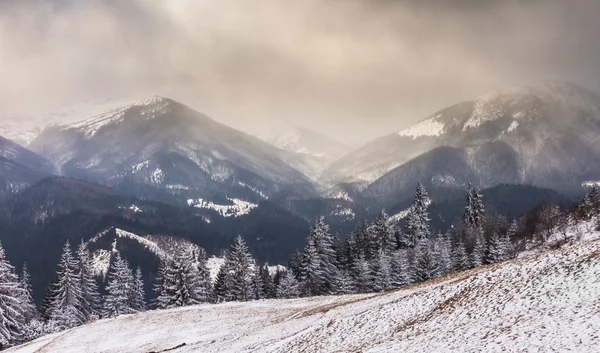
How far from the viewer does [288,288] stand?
85.5 m

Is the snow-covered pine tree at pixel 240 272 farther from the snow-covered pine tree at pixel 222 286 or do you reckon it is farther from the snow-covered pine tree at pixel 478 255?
the snow-covered pine tree at pixel 478 255

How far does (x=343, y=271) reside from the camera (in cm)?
9244

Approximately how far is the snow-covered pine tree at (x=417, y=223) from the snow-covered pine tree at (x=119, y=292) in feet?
226

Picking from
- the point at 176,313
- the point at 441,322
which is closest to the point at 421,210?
the point at 176,313

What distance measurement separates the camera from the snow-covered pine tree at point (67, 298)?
79250 millimetres

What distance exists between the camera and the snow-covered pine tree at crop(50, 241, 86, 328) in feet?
260

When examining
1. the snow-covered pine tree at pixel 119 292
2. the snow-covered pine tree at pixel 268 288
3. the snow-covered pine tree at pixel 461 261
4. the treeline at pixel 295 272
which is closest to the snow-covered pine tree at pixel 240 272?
the treeline at pixel 295 272

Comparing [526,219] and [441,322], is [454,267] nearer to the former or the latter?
[526,219]

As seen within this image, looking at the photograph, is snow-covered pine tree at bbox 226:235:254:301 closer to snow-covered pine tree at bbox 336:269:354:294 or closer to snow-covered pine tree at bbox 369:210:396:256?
snow-covered pine tree at bbox 336:269:354:294

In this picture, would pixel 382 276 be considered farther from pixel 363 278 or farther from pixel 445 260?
pixel 445 260

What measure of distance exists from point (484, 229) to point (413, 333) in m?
100

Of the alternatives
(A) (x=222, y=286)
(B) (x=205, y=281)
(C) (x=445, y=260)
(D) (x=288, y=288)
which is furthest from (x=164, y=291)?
(C) (x=445, y=260)

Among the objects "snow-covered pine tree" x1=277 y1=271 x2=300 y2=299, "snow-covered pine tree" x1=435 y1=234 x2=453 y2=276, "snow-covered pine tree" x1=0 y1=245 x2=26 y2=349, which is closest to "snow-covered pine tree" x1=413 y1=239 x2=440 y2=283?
"snow-covered pine tree" x1=435 y1=234 x2=453 y2=276

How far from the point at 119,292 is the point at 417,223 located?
73.3 m
